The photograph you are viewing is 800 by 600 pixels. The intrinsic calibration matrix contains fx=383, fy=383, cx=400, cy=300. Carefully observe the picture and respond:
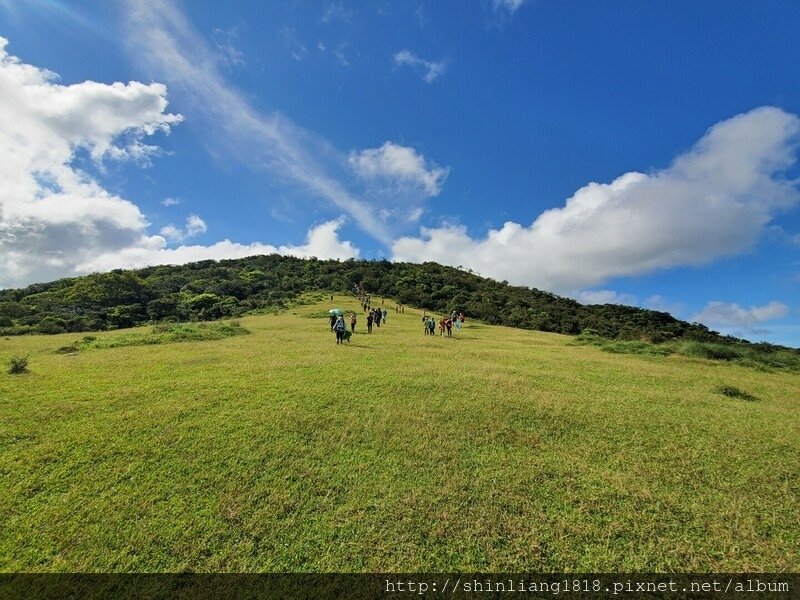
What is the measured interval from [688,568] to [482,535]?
3516 millimetres

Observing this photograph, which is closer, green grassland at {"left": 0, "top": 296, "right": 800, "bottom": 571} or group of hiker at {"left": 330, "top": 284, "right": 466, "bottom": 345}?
green grassland at {"left": 0, "top": 296, "right": 800, "bottom": 571}

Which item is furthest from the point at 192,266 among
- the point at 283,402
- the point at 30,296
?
the point at 283,402

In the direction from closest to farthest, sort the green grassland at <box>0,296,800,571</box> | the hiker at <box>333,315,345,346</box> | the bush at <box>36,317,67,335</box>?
the green grassland at <box>0,296,800,571</box>, the hiker at <box>333,315,345,346</box>, the bush at <box>36,317,67,335</box>

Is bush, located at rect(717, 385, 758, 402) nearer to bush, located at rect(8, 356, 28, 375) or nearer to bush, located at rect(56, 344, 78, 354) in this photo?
bush, located at rect(8, 356, 28, 375)

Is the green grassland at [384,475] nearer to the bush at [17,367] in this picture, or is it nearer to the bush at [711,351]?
the bush at [17,367]

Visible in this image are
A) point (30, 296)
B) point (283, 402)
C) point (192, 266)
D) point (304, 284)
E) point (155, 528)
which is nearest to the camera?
point (155, 528)

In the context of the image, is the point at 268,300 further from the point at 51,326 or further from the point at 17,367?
the point at 17,367

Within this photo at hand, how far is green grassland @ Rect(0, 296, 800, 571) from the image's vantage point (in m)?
6.87

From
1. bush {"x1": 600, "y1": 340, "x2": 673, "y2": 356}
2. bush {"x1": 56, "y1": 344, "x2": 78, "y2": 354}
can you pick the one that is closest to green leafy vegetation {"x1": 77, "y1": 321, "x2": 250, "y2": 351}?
bush {"x1": 56, "y1": 344, "x2": 78, "y2": 354}

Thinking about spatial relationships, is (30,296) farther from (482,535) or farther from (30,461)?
(482,535)

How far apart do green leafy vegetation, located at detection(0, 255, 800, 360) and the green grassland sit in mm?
24470

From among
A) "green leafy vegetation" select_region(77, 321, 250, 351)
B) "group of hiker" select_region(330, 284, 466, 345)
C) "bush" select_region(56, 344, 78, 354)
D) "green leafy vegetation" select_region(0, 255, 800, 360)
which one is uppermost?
"green leafy vegetation" select_region(0, 255, 800, 360)

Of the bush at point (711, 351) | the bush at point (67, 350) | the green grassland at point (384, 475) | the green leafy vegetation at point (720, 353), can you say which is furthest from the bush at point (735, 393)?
the bush at point (67, 350)

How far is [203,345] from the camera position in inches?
960
